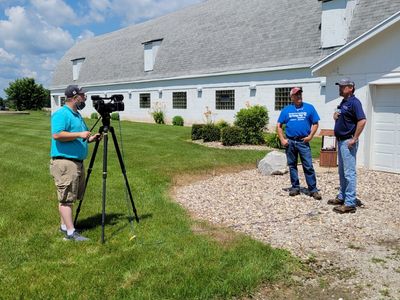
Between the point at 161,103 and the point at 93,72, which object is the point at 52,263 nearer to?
the point at 161,103

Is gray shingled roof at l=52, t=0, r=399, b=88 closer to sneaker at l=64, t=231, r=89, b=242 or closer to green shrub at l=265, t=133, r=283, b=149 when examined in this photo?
green shrub at l=265, t=133, r=283, b=149

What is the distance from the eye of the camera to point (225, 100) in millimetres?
24219

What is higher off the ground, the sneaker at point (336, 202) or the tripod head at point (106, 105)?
the tripod head at point (106, 105)

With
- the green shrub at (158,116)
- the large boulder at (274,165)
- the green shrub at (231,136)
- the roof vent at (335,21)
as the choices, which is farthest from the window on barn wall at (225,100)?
the large boulder at (274,165)

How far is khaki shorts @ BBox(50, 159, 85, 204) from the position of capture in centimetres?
532

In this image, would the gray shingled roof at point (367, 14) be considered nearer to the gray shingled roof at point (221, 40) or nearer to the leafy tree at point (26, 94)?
the gray shingled roof at point (221, 40)

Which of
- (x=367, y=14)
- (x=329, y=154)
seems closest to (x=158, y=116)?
(x=367, y=14)

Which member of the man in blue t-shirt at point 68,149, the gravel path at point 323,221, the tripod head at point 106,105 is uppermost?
the tripod head at point 106,105

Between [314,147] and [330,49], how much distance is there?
18.5 ft

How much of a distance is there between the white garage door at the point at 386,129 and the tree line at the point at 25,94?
5213cm

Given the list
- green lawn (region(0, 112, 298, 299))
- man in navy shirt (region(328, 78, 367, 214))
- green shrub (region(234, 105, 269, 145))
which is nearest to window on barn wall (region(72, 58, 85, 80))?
green shrub (region(234, 105, 269, 145))

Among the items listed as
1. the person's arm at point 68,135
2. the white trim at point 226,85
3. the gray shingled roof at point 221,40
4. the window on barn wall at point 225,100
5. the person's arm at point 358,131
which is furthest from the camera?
the window on barn wall at point 225,100

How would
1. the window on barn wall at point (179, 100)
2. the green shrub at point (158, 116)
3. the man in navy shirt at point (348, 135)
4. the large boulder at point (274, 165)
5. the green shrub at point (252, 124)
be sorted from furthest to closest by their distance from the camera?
1. the green shrub at point (158, 116)
2. the window on barn wall at point (179, 100)
3. the green shrub at point (252, 124)
4. the large boulder at point (274, 165)
5. the man in navy shirt at point (348, 135)

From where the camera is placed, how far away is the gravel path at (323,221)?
183 inches
